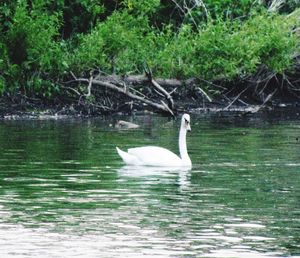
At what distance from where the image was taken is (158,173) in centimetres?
2267

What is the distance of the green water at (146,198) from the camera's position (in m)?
14.5

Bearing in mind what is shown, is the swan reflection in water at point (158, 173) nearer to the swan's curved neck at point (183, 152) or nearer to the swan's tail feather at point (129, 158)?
the swan's tail feather at point (129, 158)

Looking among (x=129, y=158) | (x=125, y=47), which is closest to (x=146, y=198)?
(x=129, y=158)

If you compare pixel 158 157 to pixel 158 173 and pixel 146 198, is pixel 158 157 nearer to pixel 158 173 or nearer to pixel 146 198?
pixel 158 173

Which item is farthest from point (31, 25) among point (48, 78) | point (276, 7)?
point (276, 7)

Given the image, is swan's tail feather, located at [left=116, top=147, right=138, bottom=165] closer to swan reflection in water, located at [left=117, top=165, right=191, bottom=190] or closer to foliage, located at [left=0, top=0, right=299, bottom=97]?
swan reflection in water, located at [left=117, top=165, right=191, bottom=190]

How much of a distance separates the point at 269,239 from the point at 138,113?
26.5m

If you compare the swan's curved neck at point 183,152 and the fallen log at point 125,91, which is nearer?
the swan's curved neck at point 183,152

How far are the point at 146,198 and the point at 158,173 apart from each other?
13.1ft

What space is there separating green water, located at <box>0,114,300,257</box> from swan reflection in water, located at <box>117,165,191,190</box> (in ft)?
0.06

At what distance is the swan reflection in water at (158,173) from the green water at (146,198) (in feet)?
0.06

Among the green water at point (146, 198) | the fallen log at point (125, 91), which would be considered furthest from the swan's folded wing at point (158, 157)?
the fallen log at point (125, 91)

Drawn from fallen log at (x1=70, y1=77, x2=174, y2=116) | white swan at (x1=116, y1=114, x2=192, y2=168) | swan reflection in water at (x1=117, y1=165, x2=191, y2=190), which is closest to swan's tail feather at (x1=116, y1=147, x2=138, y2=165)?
white swan at (x1=116, y1=114, x2=192, y2=168)

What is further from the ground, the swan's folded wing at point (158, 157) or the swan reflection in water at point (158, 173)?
the swan's folded wing at point (158, 157)
